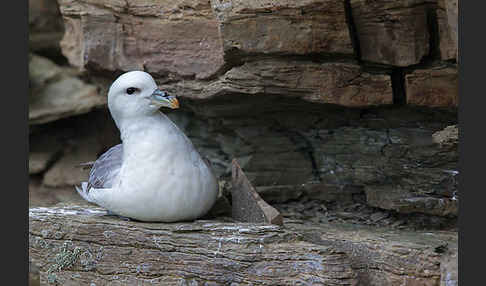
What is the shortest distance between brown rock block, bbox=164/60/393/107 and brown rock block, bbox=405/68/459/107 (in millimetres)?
138

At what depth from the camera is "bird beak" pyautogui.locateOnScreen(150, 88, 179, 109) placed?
12.7ft

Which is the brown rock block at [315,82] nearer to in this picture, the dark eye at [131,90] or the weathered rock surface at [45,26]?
the dark eye at [131,90]

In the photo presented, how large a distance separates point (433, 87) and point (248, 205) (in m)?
1.29

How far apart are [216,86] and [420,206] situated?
4.86 feet

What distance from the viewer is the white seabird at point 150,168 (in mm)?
3801

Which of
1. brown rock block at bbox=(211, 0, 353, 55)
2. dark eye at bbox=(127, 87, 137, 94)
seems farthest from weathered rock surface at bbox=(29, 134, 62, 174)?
brown rock block at bbox=(211, 0, 353, 55)

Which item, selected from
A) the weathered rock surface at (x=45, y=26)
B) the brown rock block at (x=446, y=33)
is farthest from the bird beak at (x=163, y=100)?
the weathered rock surface at (x=45, y=26)

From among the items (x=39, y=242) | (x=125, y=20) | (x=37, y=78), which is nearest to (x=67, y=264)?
(x=39, y=242)

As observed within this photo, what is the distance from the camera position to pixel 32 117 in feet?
20.5

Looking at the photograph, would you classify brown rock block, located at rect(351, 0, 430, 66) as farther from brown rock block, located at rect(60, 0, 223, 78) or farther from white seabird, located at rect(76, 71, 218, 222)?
white seabird, located at rect(76, 71, 218, 222)

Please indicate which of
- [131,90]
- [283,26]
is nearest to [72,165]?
[131,90]

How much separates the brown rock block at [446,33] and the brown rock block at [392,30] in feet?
0.27

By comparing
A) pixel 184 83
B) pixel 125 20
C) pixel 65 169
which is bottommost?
pixel 65 169

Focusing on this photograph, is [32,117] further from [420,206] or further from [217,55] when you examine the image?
[420,206]
